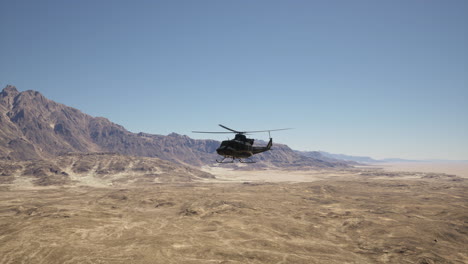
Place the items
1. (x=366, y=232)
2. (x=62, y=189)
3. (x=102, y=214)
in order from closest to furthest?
(x=366, y=232), (x=102, y=214), (x=62, y=189)

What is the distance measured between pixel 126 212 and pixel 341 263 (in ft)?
227

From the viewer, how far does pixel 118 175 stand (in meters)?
179

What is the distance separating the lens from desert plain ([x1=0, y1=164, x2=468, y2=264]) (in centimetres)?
5634

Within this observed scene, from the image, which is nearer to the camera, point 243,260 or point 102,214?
point 243,260

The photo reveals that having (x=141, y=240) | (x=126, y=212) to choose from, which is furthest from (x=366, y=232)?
(x=126, y=212)

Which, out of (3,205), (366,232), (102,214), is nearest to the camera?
(366,232)

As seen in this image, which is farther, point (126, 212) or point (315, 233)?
point (126, 212)

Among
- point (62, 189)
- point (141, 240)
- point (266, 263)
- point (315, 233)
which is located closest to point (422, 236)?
point (315, 233)

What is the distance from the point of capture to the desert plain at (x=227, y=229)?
185ft

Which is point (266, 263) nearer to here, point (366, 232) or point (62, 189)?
point (366, 232)

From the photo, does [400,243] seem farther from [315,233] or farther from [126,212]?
[126,212]

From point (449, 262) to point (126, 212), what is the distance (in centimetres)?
8706

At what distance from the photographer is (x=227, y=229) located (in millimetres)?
73688

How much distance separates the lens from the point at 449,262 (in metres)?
53.0
